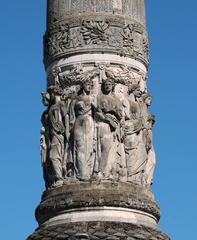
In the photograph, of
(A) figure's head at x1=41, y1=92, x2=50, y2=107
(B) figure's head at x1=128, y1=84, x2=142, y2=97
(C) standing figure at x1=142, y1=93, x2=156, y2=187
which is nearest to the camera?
(C) standing figure at x1=142, y1=93, x2=156, y2=187

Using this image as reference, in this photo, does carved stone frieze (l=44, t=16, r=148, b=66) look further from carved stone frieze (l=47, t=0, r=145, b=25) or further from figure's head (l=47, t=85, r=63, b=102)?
figure's head (l=47, t=85, r=63, b=102)

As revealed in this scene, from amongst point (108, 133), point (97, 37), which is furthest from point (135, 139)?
point (97, 37)

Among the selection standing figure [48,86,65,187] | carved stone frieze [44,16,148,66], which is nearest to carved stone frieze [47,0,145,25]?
carved stone frieze [44,16,148,66]

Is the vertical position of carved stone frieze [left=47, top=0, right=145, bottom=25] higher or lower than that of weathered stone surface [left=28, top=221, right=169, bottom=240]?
higher

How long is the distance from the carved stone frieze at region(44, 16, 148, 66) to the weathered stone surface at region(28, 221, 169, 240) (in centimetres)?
319

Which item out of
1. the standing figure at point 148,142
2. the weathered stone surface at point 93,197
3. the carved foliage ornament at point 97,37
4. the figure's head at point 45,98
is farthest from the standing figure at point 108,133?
the figure's head at point 45,98

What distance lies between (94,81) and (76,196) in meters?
2.13

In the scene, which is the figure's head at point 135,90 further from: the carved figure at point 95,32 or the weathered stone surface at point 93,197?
the weathered stone surface at point 93,197

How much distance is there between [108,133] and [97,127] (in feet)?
0.72

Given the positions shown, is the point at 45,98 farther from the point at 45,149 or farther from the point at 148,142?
the point at 148,142

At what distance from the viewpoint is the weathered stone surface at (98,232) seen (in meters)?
13.4

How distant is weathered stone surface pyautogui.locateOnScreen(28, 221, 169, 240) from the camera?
43.8 ft

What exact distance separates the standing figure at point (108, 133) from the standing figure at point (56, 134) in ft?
2.20

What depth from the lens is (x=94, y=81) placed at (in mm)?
14594
